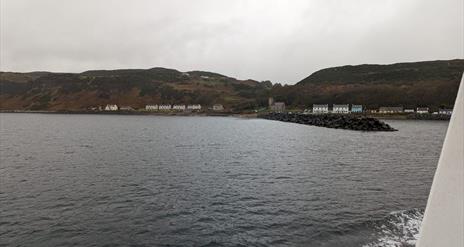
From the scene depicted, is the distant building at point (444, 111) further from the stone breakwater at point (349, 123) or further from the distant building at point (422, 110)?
the stone breakwater at point (349, 123)

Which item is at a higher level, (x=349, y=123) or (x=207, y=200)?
(x=349, y=123)

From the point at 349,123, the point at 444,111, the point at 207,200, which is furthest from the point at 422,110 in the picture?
the point at 207,200

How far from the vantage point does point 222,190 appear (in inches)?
1113

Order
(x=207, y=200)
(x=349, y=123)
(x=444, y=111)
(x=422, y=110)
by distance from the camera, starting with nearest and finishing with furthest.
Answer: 1. (x=207, y=200)
2. (x=349, y=123)
3. (x=444, y=111)
4. (x=422, y=110)

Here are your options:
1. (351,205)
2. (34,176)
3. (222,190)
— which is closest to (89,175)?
(34,176)

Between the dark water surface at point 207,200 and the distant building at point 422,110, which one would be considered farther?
the distant building at point 422,110

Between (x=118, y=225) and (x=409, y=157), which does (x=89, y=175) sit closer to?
(x=118, y=225)

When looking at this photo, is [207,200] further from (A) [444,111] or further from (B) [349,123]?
(A) [444,111]

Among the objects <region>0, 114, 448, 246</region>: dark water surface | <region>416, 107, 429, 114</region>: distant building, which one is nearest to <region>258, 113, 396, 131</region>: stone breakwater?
<region>0, 114, 448, 246</region>: dark water surface

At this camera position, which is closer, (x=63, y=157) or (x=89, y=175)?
(x=89, y=175)

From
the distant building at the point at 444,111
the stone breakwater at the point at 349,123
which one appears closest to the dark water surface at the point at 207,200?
the stone breakwater at the point at 349,123

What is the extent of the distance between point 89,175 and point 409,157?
42969 millimetres

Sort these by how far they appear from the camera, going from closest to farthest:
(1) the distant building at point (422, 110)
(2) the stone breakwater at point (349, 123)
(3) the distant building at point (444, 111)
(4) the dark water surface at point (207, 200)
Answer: (4) the dark water surface at point (207, 200) < (2) the stone breakwater at point (349, 123) < (3) the distant building at point (444, 111) < (1) the distant building at point (422, 110)

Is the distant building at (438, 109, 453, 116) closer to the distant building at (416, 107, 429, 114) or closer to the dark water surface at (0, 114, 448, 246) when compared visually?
the distant building at (416, 107, 429, 114)
